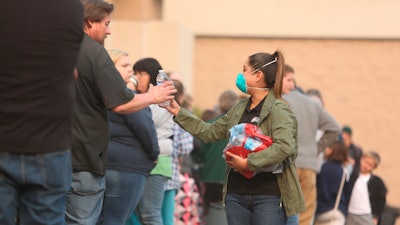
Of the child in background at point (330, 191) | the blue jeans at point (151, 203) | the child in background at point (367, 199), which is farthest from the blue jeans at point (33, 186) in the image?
the child in background at point (367, 199)

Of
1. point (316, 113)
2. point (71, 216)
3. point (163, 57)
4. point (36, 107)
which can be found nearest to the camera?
point (36, 107)

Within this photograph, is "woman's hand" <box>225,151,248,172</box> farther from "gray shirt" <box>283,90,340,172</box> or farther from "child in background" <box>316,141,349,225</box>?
"child in background" <box>316,141,349,225</box>

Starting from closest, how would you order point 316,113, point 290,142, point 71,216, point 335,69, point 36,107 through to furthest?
1. point 36,107
2. point 71,216
3. point 290,142
4. point 316,113
5. point 335,69

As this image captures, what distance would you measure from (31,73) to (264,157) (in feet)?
8.14

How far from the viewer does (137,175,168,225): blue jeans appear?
30.1 feet

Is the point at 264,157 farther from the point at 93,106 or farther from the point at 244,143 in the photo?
the point at 93,106

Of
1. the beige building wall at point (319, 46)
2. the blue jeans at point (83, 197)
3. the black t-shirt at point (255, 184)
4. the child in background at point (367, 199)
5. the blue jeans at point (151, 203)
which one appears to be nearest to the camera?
the blue jeans at point (83, 197)

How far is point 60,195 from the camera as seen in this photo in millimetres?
4906

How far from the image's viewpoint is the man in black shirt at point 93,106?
20.4 ft

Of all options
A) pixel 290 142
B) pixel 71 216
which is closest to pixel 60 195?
pixel 71 216

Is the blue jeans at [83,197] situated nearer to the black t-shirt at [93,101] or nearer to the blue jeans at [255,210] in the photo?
the black t-shirt at [93,101]

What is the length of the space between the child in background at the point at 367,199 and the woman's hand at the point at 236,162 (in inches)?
208

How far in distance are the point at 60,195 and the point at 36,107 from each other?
49 centimetres

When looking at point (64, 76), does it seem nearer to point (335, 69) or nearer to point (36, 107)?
point (36, 107)
